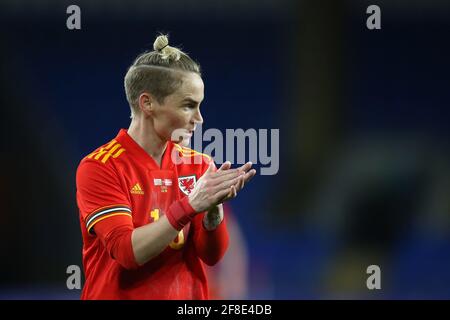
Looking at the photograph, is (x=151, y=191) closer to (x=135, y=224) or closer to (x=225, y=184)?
(x=135, y=224)

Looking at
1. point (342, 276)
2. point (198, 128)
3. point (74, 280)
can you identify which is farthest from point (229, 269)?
point (198, 128)

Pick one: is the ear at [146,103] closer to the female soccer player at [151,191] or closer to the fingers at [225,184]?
the female soccer player at [151,191]

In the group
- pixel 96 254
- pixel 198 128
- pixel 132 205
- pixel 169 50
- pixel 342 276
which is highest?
pixel 169 50

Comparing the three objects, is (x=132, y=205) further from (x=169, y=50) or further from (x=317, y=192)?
(x=317, y=192)

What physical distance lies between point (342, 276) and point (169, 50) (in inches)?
92.2

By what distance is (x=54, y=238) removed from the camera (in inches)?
166

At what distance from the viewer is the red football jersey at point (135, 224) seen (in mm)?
2268

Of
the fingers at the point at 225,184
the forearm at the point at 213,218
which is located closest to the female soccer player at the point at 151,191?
the forearm at the point at 213,218

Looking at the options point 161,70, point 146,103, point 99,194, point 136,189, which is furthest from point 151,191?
point 161,70

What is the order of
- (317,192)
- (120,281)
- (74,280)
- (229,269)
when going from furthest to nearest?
(317,192) < (229,269) < (74,280) < (120,281)

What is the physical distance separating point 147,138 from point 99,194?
0.92 feet

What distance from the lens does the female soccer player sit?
2.28 meters

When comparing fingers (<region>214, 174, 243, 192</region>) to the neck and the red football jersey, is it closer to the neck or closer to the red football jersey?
the red football jersey

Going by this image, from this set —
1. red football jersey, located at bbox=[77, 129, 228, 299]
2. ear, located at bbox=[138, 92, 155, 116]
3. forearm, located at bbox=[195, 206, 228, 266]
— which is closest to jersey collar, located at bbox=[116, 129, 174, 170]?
red football jersey, located at bbox=[77, 129, 228, 299]
